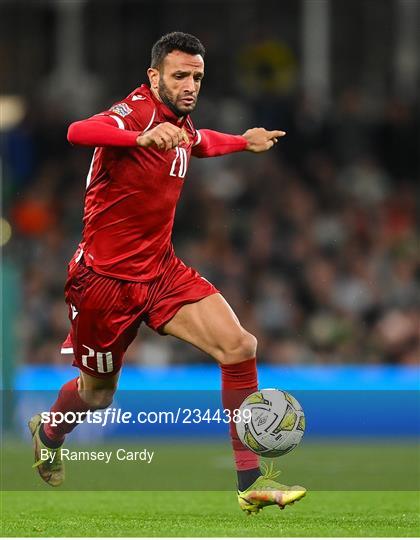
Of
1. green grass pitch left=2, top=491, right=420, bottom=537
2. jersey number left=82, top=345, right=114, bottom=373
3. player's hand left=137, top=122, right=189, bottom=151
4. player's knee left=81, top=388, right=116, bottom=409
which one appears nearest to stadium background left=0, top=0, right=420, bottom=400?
green grass pitch left=2, top=491, right=420, bottom=537

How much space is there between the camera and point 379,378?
557 inches

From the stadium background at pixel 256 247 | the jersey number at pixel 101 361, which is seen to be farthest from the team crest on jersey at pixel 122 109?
the stadium background at pixel 256 247

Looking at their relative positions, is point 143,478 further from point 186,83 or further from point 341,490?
point 186,83

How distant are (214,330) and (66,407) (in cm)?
113

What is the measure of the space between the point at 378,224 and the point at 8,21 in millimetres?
6992

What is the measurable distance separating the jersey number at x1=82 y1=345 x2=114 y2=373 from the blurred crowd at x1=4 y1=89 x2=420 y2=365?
645 cm

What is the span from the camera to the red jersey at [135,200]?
7.93 meters

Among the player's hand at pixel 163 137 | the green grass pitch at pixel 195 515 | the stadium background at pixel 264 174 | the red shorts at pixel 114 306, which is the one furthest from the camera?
the stadium background at pixel 264 174

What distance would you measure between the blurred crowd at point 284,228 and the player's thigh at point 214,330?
675 cm

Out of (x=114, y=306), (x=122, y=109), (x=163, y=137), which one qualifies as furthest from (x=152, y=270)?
(x=163, y=137)

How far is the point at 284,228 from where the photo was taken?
1728 cm

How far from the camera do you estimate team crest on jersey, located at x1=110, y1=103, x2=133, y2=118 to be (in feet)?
25.5

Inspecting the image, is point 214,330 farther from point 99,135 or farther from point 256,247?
point 256,247

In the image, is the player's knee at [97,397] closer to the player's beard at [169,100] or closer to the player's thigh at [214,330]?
the player's thigh at [214,330]
